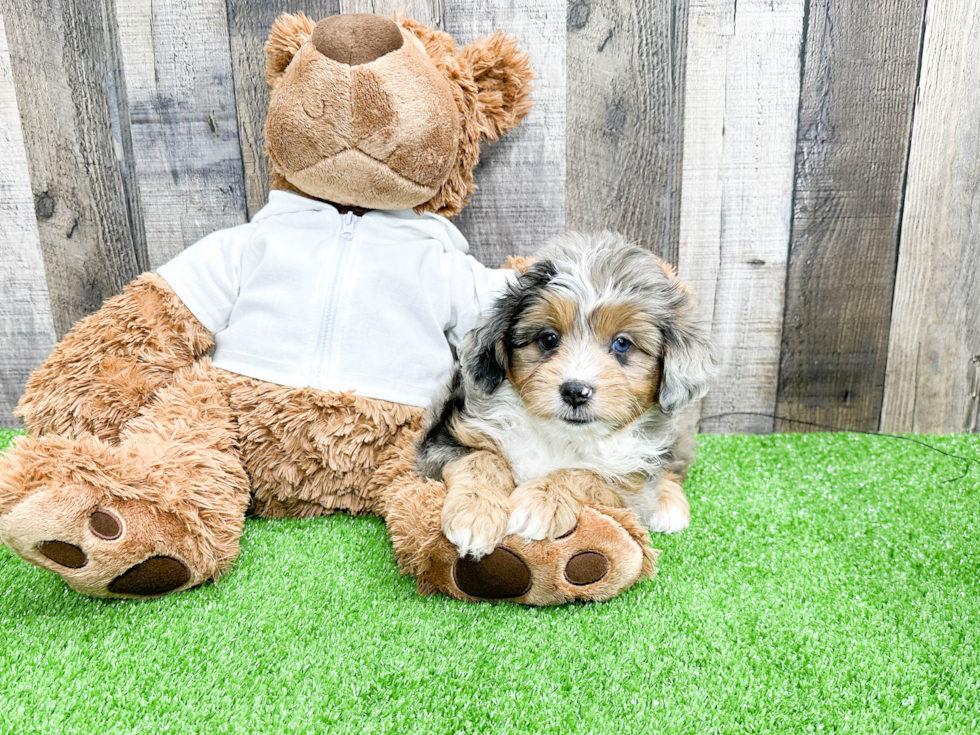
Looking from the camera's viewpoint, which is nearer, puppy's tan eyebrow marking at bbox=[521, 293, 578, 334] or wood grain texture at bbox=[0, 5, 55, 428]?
puppy's tan eyebrow marking at bbox=[521, 293, 578, 334]

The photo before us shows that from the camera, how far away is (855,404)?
2938mm

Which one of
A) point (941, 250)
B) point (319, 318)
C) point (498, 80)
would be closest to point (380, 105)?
point (498, 80)

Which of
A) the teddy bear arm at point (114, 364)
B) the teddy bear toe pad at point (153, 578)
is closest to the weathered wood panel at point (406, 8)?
the teddy bear arm at point (114, 364)

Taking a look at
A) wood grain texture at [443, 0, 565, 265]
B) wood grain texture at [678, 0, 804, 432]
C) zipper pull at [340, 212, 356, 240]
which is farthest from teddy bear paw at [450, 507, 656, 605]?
wood grain texture at [443, 0, 565, 265]

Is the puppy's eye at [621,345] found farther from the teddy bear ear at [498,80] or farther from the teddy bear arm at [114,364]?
the teddy bear arm at [114,364]

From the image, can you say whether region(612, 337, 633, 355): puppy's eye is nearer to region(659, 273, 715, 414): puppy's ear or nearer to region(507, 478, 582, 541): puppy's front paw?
region(659, 273, 715, 414): puppy's ear

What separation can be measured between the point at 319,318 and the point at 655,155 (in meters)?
1.47

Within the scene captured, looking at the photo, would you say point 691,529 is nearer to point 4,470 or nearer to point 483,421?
point 483,421

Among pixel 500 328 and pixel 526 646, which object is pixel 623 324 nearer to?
pixel 500 328

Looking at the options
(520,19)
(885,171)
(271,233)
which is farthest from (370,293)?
(885,171)

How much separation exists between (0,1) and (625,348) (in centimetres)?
267

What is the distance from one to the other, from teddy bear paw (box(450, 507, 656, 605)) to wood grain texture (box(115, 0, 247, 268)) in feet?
5.94

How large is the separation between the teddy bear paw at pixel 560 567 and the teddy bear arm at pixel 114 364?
1202mm

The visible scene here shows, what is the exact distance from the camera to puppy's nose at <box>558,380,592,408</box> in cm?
168
